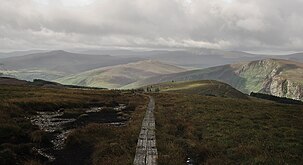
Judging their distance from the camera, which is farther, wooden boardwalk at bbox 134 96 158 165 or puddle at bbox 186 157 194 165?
puddle at bbox 186 157 194 165

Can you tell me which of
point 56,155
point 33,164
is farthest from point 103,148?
point 33,164

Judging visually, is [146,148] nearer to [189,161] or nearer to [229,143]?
[189,161]

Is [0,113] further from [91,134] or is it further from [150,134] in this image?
[150,134]

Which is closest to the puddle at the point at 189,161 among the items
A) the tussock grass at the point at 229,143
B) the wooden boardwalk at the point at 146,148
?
the tussock grass at the point at 229,143

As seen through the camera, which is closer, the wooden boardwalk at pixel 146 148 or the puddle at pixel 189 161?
the wooden boardwalk at pixel 146 148

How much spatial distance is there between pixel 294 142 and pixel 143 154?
15794mm

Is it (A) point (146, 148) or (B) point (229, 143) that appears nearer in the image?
(A) point (146, 148)

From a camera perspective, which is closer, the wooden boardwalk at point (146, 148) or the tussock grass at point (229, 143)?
the wooden boardwalk at point (146, 148)

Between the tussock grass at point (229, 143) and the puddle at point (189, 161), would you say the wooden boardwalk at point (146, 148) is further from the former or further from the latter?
the puddle at point (189, 161)

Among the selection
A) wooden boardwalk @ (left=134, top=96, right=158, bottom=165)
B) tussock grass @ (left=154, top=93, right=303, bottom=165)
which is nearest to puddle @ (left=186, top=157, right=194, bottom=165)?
tussock grass @ (left=154, top=93, right=303, bottom=165)

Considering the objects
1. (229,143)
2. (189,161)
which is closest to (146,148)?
(189,161)

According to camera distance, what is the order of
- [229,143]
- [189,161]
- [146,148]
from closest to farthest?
1. [189,161]
2. [146,148]
3. [229,143]

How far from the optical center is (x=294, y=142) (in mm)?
30656

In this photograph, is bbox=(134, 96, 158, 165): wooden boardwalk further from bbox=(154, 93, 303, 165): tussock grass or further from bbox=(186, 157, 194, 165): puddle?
bbox=(186, 157, 194, 165): puddle
